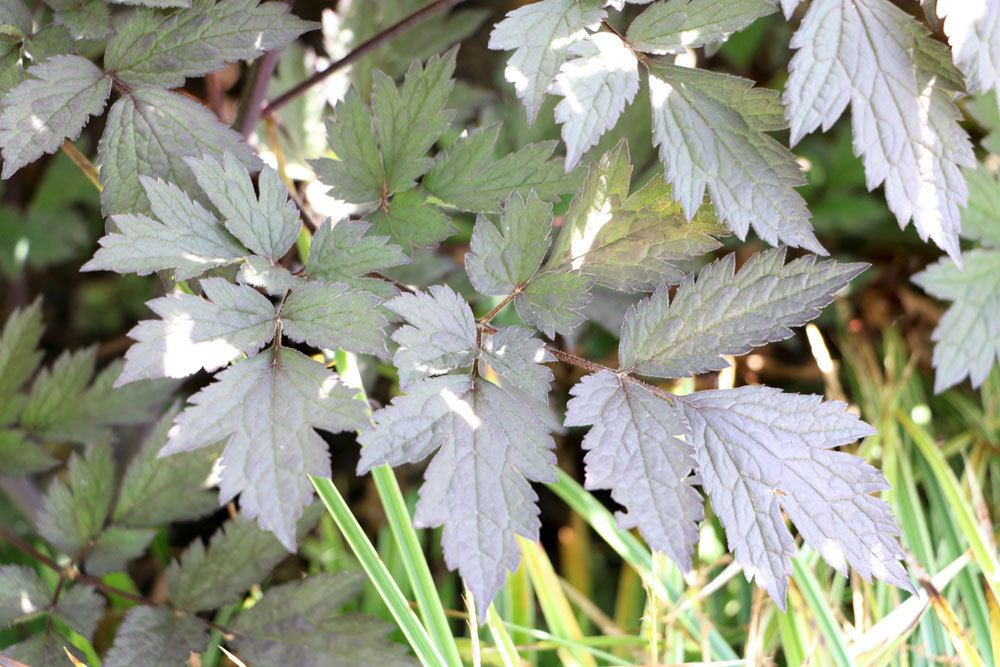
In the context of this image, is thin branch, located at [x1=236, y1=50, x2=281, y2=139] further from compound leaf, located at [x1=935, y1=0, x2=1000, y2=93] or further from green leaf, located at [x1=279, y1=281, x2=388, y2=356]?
compound leaf, located at [x1=935, y1=0, x2=1000, y2=93]

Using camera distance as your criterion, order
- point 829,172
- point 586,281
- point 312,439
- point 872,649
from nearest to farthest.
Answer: point 312,439 < point 586,281 < point 872,649 < point 829,172

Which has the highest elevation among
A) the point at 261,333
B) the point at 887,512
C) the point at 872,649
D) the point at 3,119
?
the point at 3,119

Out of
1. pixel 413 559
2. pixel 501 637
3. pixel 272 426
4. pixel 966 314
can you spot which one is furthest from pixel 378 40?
pixel 966 314

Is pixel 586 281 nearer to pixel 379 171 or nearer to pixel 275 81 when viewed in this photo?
pixel 379 171

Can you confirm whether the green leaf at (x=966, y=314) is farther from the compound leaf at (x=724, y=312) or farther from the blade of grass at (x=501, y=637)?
the blade of grass at (x=501, y=637)

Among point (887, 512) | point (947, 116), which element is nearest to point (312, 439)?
point (887, 512)

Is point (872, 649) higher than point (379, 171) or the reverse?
the reverse

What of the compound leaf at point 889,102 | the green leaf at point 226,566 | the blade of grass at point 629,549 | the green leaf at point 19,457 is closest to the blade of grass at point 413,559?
the green leaf at point 226,566
